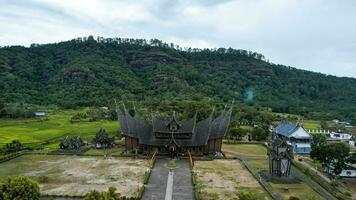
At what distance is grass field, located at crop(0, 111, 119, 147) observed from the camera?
63188mm

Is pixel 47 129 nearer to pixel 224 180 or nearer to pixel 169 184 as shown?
pixel 169 184

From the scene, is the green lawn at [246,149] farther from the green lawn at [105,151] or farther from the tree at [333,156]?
the green lawn at [105,151]

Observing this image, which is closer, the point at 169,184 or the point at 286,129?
the point at 169,184

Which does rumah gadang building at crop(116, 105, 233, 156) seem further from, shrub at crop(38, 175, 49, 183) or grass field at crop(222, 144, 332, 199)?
shrub at crop(38, 175, 49, 183)

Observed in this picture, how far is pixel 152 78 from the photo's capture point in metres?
137

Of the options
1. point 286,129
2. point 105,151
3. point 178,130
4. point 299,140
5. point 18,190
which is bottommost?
point 18,190

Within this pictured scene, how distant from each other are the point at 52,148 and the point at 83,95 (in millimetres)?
60513

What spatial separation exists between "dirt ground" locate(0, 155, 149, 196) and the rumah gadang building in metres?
4.22

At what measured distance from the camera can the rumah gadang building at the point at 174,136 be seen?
164 feet

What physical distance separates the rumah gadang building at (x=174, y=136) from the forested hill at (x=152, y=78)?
5239 cm

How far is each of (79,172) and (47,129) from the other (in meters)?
36.1

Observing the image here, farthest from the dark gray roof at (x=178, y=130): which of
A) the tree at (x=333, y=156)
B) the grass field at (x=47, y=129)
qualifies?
the tree at (x=333, y=156)

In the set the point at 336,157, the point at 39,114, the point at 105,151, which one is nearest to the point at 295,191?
the point at 336,157

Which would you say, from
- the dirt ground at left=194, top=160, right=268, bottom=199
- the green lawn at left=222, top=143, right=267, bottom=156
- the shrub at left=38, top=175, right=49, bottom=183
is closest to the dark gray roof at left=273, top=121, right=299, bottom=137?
the green lawn at left=222, top=143, right=267, bottom=156
